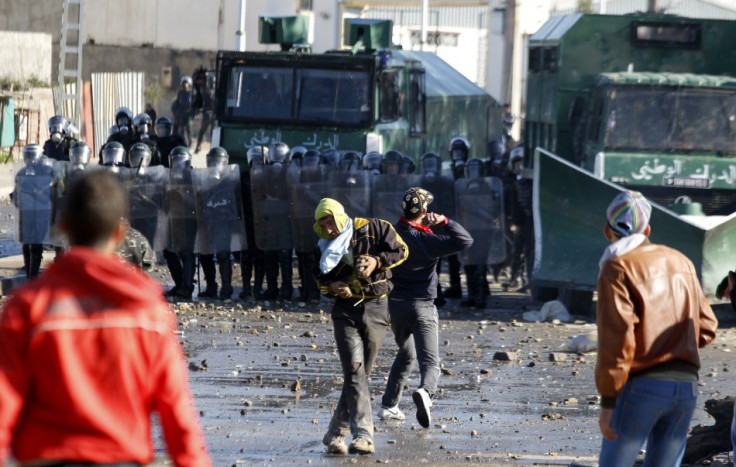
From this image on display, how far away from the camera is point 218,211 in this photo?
1536 centimetres

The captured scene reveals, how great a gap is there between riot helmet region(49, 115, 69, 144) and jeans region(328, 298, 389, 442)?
9.74m

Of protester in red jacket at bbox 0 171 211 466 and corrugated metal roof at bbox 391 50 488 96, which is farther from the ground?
corrugated metal roof at bbox 391 50 488 96

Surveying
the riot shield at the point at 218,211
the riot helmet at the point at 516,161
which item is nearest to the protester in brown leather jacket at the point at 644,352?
the riot shield at the point at 218,211

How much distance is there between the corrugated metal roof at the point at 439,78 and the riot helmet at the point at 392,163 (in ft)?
16.9

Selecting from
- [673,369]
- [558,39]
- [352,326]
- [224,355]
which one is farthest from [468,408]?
[558,39]

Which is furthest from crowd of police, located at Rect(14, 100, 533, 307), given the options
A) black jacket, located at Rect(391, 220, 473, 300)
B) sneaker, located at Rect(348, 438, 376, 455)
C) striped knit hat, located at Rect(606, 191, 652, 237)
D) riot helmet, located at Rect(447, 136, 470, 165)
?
striped knit hat, located at Rect(606, 191, 652, 237)

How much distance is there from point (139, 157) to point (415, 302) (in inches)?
277

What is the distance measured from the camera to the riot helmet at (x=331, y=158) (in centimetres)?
1585

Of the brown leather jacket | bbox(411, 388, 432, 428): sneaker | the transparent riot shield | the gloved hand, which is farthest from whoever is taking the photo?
the transparent riot shield

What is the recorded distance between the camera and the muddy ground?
8.18m

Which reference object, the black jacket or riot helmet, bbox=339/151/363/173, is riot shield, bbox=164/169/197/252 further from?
the black jacket

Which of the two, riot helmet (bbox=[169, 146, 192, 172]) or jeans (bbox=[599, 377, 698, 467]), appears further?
riot helmet (bbox=[169, 146, 192, 172])

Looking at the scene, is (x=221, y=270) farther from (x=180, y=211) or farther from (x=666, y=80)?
(x=666, y=80)

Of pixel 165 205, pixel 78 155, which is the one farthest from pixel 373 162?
pixel 78 155
